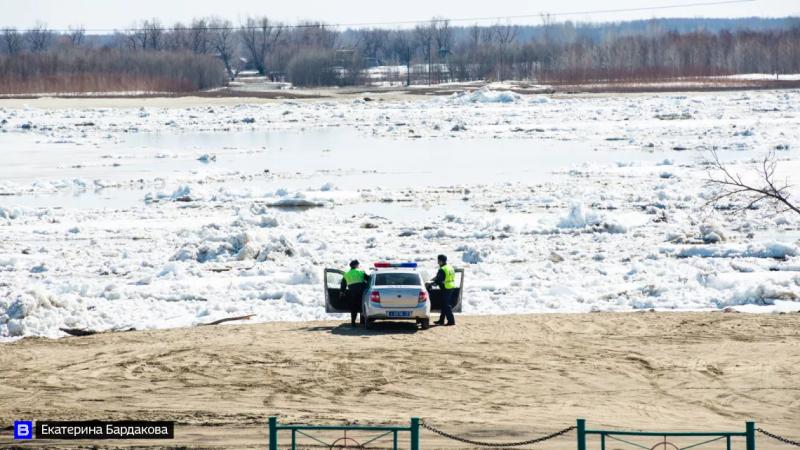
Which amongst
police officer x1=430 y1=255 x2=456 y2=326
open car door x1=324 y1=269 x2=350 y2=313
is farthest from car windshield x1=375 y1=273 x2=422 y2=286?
open car door x1=324 y1=269 x2=350 y2=313

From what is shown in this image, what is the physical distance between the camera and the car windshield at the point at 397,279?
69.8 ft

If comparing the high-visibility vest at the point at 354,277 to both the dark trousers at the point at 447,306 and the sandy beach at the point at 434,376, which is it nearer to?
the sandy beach at the point at 434,376

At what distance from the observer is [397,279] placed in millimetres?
21359

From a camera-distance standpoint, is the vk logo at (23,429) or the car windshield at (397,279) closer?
the vk logo at (23,429)

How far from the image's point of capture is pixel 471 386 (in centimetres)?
1730

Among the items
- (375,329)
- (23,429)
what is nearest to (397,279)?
(375,329)

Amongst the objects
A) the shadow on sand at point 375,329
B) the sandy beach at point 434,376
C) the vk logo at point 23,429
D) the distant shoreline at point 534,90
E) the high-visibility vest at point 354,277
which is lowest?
the shadow on sand at point 375,329

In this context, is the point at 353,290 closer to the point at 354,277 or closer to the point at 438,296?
the point at 354,277

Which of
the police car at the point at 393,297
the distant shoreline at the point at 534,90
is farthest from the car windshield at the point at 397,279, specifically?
the distant shoreline at the point at 534,90

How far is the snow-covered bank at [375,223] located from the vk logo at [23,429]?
22.8ft

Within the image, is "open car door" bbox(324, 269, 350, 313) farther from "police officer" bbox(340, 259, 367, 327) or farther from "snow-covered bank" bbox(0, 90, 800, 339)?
"snow-covered bank" bbox(0, 90, 800, 339)

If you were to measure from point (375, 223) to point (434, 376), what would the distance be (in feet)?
54.9

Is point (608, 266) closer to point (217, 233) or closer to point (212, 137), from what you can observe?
point (217, 233)

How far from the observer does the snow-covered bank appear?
81.1ft
